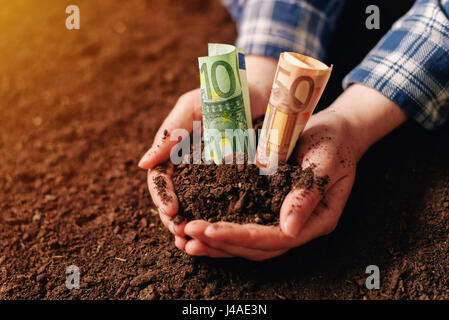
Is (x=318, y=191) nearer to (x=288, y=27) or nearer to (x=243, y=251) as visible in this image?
(x=243, y=251)

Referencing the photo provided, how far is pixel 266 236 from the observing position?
106 cm

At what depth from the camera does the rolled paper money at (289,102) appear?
3.51 feet

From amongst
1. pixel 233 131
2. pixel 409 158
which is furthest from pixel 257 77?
pixel 409 158

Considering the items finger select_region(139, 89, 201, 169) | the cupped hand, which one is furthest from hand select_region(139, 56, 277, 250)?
the cupped hand

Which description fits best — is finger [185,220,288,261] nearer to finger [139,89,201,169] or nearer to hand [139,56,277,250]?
hand [139,56,277,250]

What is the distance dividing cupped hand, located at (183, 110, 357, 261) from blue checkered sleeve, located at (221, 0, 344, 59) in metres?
0.60

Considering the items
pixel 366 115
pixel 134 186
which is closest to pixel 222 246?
pixel 134 186

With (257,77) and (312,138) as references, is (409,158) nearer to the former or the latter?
(312,138)

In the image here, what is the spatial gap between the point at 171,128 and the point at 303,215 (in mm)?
616

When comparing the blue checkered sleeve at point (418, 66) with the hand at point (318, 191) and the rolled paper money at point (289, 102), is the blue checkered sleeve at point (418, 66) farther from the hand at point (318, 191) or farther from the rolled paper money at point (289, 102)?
the rolled paper money at point (289, 102)

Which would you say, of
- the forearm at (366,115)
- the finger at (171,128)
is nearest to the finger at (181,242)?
the finger at (171,128)

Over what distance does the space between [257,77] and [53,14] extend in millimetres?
1906

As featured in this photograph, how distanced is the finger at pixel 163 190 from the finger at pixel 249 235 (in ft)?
0.58

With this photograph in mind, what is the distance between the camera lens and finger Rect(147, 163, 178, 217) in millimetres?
1173
